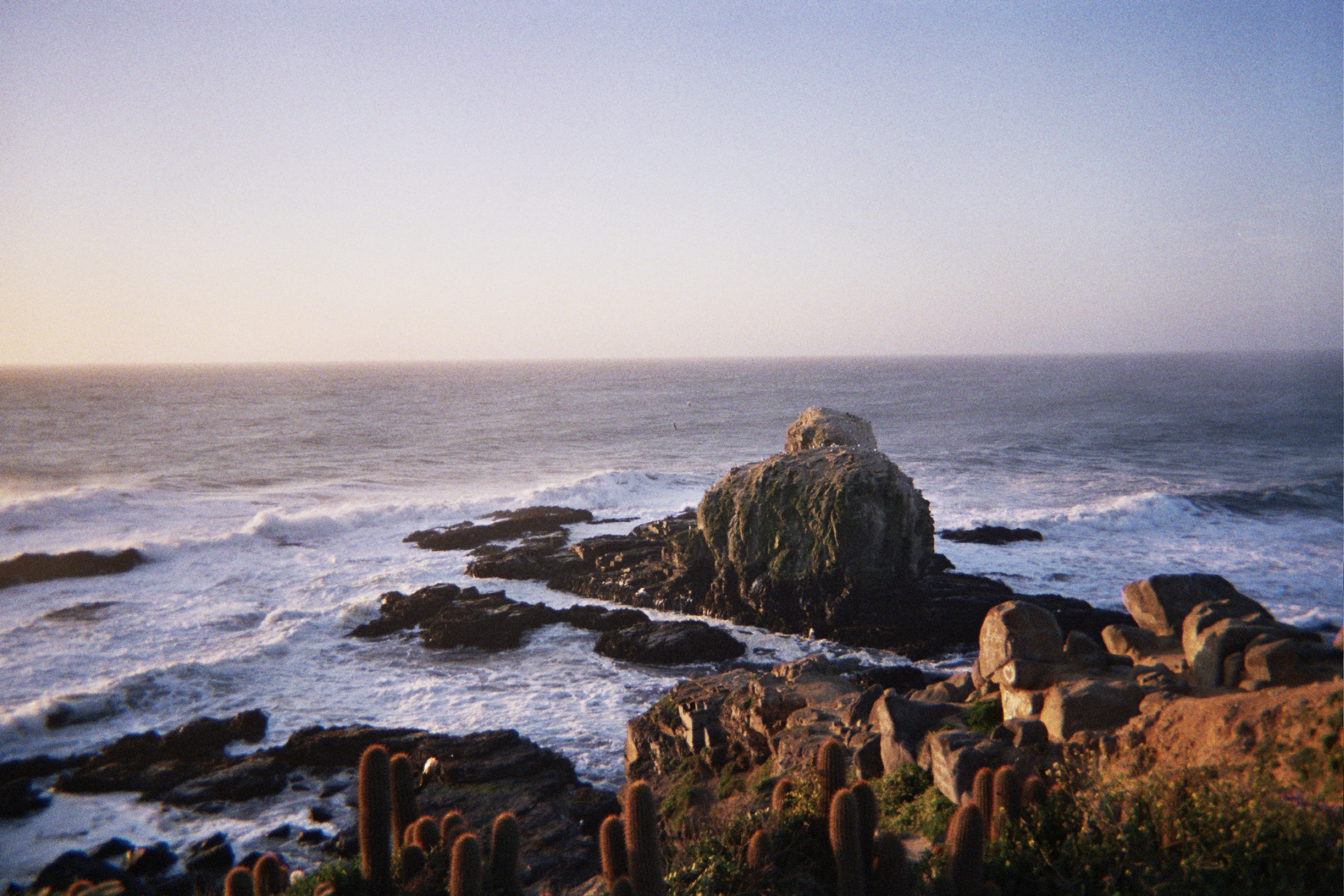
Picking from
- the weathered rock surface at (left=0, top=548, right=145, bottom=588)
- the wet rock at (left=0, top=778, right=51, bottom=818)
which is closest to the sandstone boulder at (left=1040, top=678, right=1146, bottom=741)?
the wet rock at (left=0, top=778, right=51, bottom=818)

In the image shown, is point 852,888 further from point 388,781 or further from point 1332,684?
point 388,781

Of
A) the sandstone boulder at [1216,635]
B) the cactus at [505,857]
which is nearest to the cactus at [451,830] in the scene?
the cactus at [505,857]

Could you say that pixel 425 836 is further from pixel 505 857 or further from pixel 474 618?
pixel 474 618

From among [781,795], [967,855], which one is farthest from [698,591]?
[967,855]

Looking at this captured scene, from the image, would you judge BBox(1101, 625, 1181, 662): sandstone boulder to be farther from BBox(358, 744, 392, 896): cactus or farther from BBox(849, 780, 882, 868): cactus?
BBox(358, 744, 392, 896): cactus

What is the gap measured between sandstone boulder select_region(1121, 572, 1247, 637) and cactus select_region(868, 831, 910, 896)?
22.4 feet

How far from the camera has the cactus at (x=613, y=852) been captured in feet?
27.6

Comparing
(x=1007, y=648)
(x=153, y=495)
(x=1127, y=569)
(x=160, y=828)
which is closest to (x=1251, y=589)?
(x=1127, y=569)

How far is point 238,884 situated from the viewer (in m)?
8.93

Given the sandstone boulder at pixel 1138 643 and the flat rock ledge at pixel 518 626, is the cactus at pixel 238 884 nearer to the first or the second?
the sandstone boulder at pixel 1138 643

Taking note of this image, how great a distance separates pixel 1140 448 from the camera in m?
59.7

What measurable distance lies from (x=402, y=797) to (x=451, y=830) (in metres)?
0.86

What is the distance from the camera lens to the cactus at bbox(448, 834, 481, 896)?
26.1ft

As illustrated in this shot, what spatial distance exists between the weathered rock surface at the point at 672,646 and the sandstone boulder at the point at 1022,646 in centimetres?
988
